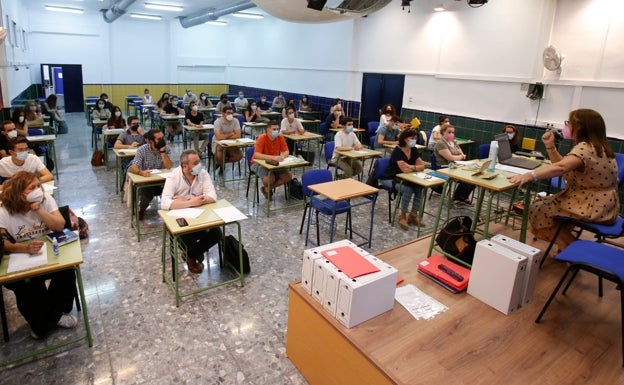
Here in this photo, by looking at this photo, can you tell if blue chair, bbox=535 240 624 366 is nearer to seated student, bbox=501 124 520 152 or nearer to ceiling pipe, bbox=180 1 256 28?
seated student, bbox=501 124 520 152

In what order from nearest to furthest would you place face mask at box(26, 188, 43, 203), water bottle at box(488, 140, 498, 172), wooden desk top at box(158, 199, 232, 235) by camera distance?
face mask at box(26, 188, 43, 203) < wooden desk top at box(158, 199, 232, 235) < water bottle at box(488, 140, 498, 172)

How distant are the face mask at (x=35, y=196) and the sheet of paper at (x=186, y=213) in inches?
38.3

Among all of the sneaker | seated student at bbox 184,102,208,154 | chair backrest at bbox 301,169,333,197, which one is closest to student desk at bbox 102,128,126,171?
seated student at bbox 184,102,208,154

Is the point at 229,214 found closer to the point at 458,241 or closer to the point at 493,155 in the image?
the point at 458,241

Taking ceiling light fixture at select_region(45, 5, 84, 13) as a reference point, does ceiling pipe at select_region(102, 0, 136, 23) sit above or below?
below

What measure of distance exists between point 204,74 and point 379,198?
13.6 m

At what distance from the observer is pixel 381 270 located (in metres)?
2.42

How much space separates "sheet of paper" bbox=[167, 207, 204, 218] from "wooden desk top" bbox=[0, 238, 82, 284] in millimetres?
825

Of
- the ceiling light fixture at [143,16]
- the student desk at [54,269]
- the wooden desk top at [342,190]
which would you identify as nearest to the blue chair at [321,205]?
the wooden desk top at [342,190]

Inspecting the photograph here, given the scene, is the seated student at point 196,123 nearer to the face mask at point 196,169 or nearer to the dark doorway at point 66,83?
the face mask at point 196,169

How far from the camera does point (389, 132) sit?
7.60 metres

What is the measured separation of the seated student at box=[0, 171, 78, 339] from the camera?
2686mm

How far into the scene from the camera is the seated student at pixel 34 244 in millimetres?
2686

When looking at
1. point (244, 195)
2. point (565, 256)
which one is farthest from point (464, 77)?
point (565, 256)
